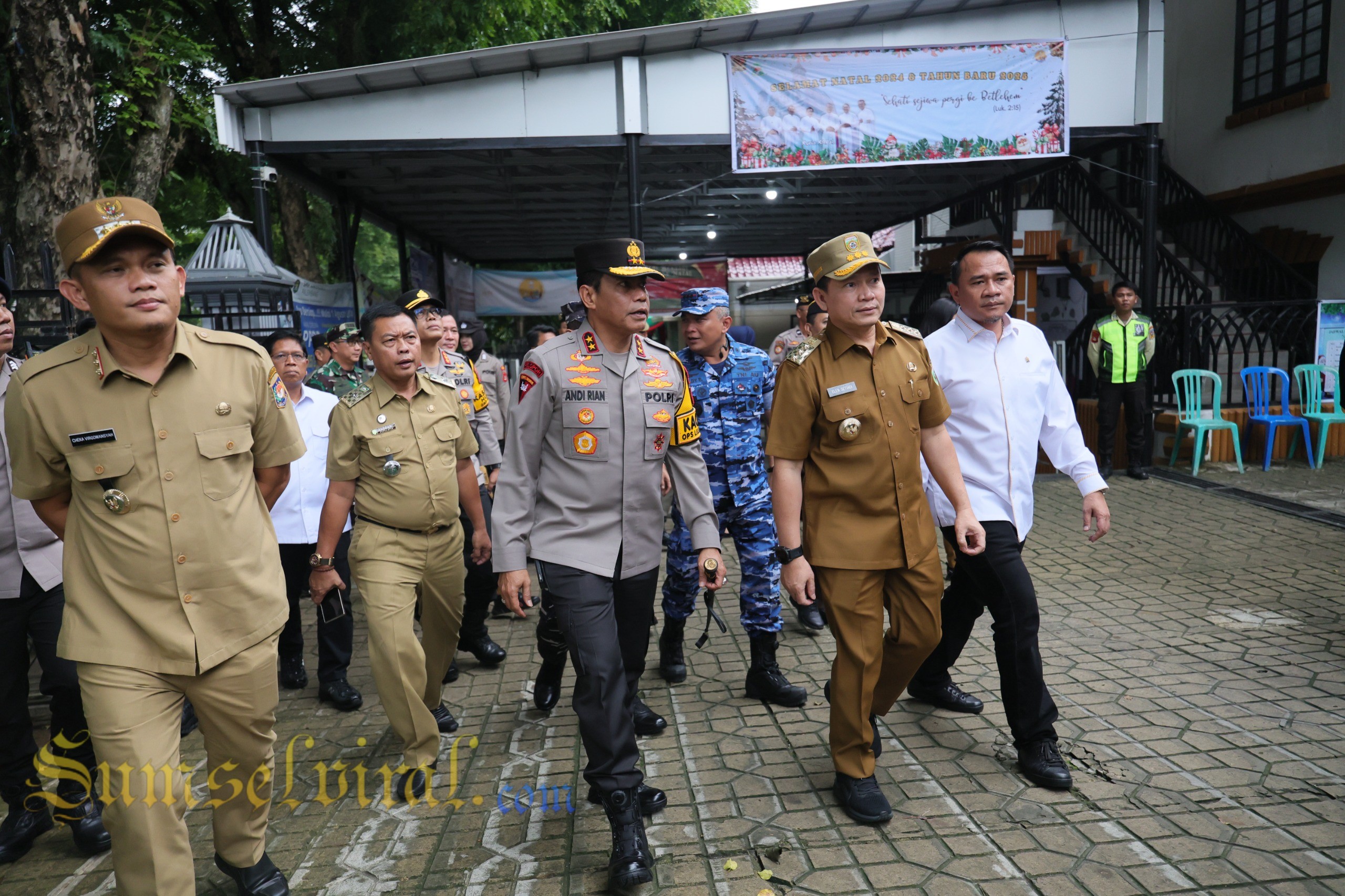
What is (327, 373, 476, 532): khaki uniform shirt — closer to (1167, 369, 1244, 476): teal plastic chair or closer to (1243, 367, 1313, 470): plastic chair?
(1167, 369, 1244, 476): teal plastic chair

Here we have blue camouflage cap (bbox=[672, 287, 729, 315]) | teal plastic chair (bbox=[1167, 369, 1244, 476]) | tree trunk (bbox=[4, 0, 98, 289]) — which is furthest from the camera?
teal plastic chair (bbox=[1167, 369, 1244, 476])

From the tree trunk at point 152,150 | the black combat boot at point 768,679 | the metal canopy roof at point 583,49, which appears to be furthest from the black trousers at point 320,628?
the tree trunk at point 152,150

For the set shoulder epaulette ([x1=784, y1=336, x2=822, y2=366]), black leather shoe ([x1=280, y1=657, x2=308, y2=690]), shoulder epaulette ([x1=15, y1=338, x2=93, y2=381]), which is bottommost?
black leather shoe ([x1=280, y1=657, x2=308, y2=690])

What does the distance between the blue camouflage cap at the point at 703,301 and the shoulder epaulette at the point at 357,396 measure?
1.72 meters

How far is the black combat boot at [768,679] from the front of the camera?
436 centimetres

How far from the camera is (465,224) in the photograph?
17.3 metres

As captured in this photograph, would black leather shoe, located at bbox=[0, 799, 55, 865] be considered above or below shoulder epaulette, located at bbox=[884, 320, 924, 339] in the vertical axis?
below

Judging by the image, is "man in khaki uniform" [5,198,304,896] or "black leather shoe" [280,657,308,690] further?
"black leather shoe" [280,657,308,690]

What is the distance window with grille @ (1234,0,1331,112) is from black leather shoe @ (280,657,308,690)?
1353 centimetres

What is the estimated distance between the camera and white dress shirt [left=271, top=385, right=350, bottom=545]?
4801 millimetres

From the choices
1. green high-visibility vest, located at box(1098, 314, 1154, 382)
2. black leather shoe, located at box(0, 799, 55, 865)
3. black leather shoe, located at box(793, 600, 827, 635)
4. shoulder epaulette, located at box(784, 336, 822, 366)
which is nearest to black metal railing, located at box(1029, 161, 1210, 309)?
green high-visibility vest, located at box(1098, 314, 1154, 382)

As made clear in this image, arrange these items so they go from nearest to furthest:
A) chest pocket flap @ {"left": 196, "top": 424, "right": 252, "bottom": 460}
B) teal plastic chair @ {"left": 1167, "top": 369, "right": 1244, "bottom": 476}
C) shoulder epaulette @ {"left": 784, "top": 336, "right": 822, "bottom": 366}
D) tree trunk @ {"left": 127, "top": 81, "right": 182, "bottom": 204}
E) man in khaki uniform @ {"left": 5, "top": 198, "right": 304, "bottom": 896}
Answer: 1. man in khaki uniform @ {"left": 5, "top": 198, "right": 304, "bottom": 896}
2. chest pocket flap @ {"left": 196, "top": 424, "right": 252, "bottom": 460}
3. shoulder epaulette @ {"left": 784, "top": 336, "right": 822, "bottom": 366}
4. teal plastic chair @ {"left": 1167, "top": 369, "right": 1244, "bottom": 476}
5. tree trunk @ {"left": 127, "top": 81, "right": 182, "bottom": 204}

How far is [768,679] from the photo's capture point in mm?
4418

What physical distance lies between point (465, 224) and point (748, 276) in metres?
15.4
